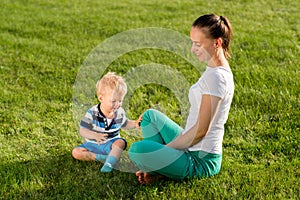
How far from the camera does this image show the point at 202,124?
135 inches

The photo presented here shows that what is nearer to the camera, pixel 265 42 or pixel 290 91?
pixel 290 91

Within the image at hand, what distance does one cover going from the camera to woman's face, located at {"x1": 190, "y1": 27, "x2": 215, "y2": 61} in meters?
3.40

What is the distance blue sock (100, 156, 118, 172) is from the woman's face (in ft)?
3.76

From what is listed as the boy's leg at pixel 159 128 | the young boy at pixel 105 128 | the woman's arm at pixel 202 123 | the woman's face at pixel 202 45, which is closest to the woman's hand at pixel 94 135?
the young boy at pixel 105 128

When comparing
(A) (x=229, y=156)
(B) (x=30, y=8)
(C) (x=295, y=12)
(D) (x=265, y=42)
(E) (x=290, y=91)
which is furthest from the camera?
(B) (x=30, y=8)

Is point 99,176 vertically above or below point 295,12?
below

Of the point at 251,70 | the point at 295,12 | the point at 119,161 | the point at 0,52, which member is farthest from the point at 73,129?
the point at 295,12

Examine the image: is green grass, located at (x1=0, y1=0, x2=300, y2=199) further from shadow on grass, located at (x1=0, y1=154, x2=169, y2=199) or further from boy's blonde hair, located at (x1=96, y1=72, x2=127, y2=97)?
boy's blonde hair, located at (x1=96, y1=72, x2=127, y2=97)

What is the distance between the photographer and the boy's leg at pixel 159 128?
154 inches

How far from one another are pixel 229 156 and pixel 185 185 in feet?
2.40

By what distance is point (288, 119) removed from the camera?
188 inches

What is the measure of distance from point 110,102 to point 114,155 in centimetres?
44

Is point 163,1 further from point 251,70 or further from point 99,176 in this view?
point 99,176

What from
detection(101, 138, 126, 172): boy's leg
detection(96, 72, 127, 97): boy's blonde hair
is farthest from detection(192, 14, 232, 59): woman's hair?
detection(101, 138, 126, 172): boy's leg
